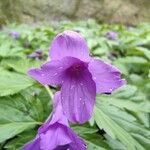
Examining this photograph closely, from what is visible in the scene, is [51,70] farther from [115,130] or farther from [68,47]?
[115,130]

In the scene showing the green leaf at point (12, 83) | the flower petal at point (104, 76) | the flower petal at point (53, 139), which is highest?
the flower petal at point (104, 76)

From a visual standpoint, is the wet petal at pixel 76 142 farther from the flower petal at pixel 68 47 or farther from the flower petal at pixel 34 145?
the flower petal at pixel 68 47

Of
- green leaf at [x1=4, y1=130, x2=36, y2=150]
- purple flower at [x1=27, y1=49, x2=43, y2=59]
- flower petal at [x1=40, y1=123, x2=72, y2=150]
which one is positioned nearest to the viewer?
flower petal at [x1=40, y1=123, x2=72, y2=150]

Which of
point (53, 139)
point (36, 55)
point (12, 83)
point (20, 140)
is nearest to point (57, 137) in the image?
point (53, 139)

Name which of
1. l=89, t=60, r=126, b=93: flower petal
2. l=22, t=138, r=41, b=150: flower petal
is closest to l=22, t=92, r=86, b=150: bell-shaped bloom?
l=22, t=138, r=41, b=150: flower petal

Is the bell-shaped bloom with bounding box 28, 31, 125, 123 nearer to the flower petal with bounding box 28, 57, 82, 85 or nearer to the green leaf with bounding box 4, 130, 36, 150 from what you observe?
the flower petal with bounding box 28, 57, 82, 85

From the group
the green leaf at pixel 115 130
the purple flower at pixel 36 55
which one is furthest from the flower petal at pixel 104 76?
the purple flower at pixel 36 55

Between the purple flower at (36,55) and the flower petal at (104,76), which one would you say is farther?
the purple flower at (36,55)

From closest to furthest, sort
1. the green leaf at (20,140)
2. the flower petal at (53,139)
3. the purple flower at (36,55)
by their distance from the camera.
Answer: the flower petal at (53,139)
the green leaf at (20,140)
the purple flower at (36,55)
